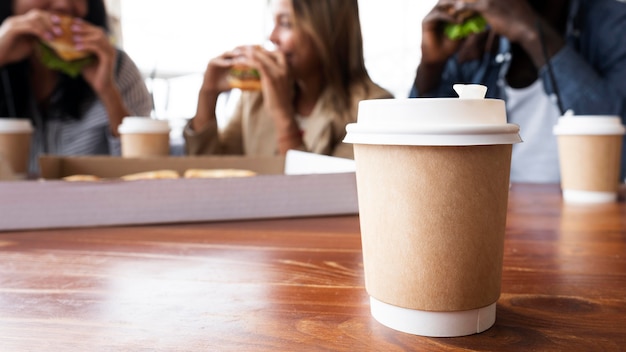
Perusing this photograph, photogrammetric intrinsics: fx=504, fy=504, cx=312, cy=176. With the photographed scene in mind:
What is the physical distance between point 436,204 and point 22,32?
2.50m

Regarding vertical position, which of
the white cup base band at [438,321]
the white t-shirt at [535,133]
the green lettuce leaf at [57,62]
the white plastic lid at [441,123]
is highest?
the white plastic lid at [441,123]

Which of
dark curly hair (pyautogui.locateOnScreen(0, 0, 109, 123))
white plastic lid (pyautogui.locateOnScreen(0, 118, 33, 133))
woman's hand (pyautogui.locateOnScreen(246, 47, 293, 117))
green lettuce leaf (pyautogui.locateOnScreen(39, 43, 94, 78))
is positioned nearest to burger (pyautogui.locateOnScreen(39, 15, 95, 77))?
green lettuce leaf (pyautogui.locateOnScreen(39, 43, 94, 78))

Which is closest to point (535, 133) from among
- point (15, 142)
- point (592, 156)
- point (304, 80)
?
point (304, 80)

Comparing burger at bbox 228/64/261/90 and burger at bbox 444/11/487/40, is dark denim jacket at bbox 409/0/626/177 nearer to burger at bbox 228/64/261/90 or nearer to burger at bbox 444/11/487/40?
burger at bbox 444/11/487/40

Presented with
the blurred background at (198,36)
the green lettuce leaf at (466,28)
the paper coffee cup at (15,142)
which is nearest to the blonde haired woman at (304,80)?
the green lettuce leaf at (466,28)

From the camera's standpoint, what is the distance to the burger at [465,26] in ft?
7.23

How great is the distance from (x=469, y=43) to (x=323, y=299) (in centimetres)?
229

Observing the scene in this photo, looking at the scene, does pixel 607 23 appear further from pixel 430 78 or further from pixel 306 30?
pixel 306 30

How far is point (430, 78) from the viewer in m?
2.48

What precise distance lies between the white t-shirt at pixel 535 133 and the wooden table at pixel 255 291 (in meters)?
1.58

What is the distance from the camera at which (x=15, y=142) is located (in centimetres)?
154

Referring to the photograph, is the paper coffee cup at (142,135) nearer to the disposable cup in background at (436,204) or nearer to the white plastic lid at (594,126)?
the white plastic lid at (594,126)

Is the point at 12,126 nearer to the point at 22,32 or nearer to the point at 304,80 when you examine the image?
the point at 22,32

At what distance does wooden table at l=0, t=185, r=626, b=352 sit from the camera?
1.18 feet
